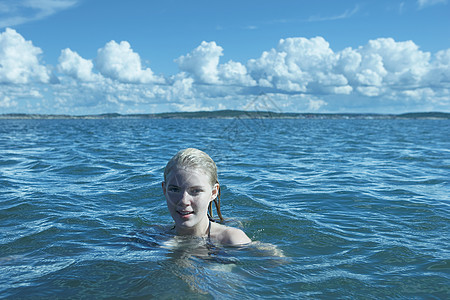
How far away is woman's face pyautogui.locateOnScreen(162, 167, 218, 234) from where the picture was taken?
15.2ft

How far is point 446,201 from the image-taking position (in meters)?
9.10

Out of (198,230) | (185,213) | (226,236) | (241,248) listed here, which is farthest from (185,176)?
(241,248)

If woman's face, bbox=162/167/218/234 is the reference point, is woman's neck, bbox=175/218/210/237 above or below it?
below

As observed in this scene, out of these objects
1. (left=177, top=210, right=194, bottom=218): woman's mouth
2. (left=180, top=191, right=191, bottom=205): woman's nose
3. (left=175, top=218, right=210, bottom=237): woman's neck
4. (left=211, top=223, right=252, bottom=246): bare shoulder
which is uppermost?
Answer: (left=180, top=191, right=191, bottom=205): woman's nose

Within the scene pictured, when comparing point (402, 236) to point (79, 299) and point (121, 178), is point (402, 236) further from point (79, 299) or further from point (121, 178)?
point (121, 178)

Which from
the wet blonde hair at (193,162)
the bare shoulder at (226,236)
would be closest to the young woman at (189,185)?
the wet blonde hair at (193,162)

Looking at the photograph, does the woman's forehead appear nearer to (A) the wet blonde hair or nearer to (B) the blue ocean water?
(A) the wet blonde hair

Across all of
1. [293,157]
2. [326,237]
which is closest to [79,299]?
[326,237]

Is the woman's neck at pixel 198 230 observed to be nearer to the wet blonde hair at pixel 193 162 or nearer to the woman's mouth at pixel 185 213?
the woman's mouth at pixel 185 213

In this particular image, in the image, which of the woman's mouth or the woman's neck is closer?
the woman's mouth

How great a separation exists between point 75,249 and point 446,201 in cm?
838

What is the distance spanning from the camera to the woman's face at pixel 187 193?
4.64 metres

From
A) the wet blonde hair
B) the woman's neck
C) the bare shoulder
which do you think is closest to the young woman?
the wet blonde hair

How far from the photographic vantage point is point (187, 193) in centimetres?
464
